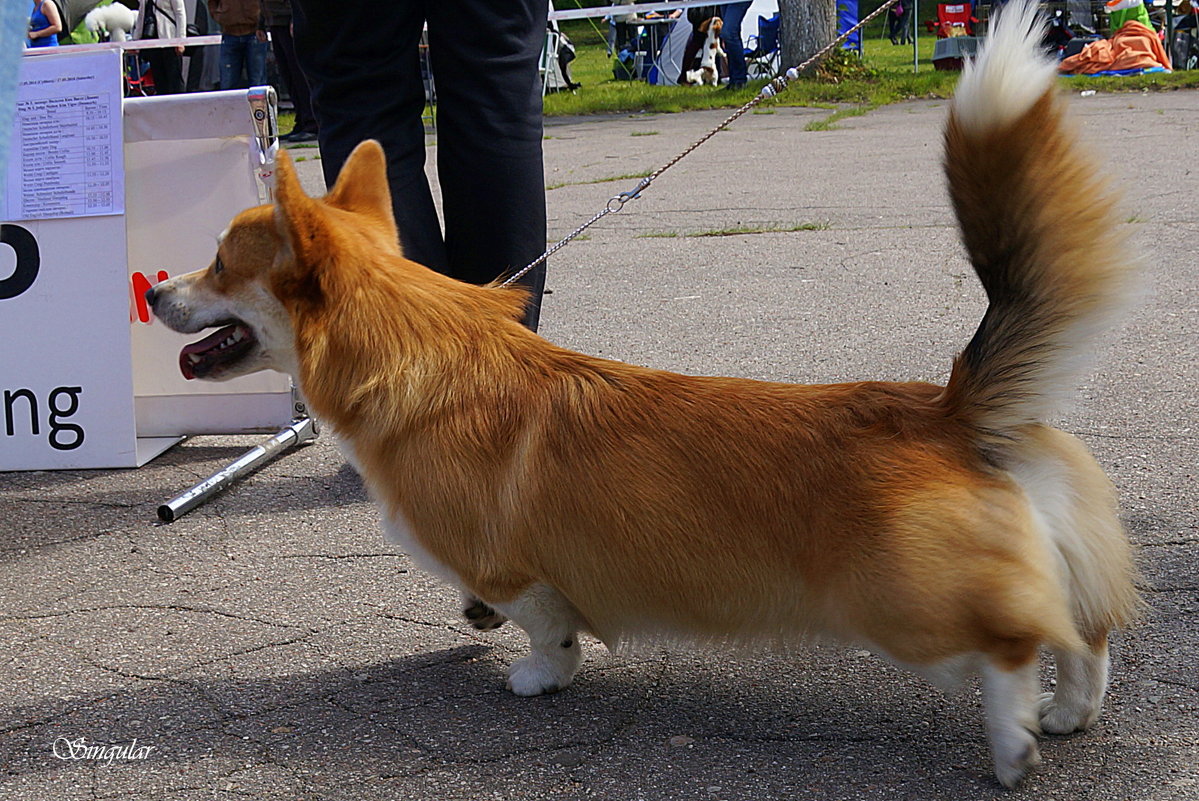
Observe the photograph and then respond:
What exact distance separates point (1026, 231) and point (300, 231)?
1.23 m

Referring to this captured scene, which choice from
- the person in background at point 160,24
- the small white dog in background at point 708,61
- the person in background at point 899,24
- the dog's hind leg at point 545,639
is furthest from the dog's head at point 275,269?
the person in background at point 899,24

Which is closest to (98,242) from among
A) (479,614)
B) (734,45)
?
(479,614)

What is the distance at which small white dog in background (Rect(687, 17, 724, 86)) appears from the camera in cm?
1762

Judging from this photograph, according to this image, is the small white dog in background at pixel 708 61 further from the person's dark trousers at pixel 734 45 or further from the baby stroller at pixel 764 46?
the person's dark trousers at pixel 734 45

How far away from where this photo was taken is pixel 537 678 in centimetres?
236

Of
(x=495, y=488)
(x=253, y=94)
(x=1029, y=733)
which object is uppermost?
(x=253, y=94)

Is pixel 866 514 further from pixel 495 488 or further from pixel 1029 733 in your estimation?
pixel 495 488

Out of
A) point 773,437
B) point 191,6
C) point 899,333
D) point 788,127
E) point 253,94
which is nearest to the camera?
point 773,437

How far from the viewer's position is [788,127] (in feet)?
36.5

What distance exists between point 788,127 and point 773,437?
31.3 ft

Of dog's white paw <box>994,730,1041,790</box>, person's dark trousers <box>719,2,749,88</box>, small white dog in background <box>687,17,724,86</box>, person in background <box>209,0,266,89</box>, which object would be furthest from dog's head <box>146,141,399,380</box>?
small white dog in background <box>687,17,724,86</box>

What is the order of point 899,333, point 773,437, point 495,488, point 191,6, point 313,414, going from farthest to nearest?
point 191,6, point 899,333, point 313,414, point 495,488, point 773,437

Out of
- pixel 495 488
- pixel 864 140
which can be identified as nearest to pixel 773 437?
pixel 495 488

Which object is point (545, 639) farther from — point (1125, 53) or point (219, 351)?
point (1125, 53)
